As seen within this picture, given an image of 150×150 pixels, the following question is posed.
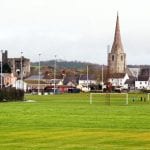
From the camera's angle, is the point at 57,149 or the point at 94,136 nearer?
the point at 57,149

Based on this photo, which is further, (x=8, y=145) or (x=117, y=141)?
(x=117, y=141)

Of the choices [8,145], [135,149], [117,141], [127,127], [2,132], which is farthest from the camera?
[127,127]

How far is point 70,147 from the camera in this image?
2270 cm

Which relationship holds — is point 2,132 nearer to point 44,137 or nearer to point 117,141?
point 44,137

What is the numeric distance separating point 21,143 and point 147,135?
6.56m

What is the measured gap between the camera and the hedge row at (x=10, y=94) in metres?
87.5

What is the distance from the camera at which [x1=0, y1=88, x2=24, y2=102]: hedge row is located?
8750 cm

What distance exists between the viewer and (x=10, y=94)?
90312mm

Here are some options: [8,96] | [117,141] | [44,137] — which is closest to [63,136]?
[44,137]

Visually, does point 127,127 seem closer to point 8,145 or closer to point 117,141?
point 117,141

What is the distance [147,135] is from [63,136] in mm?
3833

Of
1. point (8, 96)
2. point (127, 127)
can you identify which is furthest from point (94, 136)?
point (8, 96)

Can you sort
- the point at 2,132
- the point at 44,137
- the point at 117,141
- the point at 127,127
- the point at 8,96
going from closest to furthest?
the point at 117,141, the point at 44,137, the point at 2,132, the point at 127,127, the point at 8,96

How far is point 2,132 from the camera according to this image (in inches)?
1186
